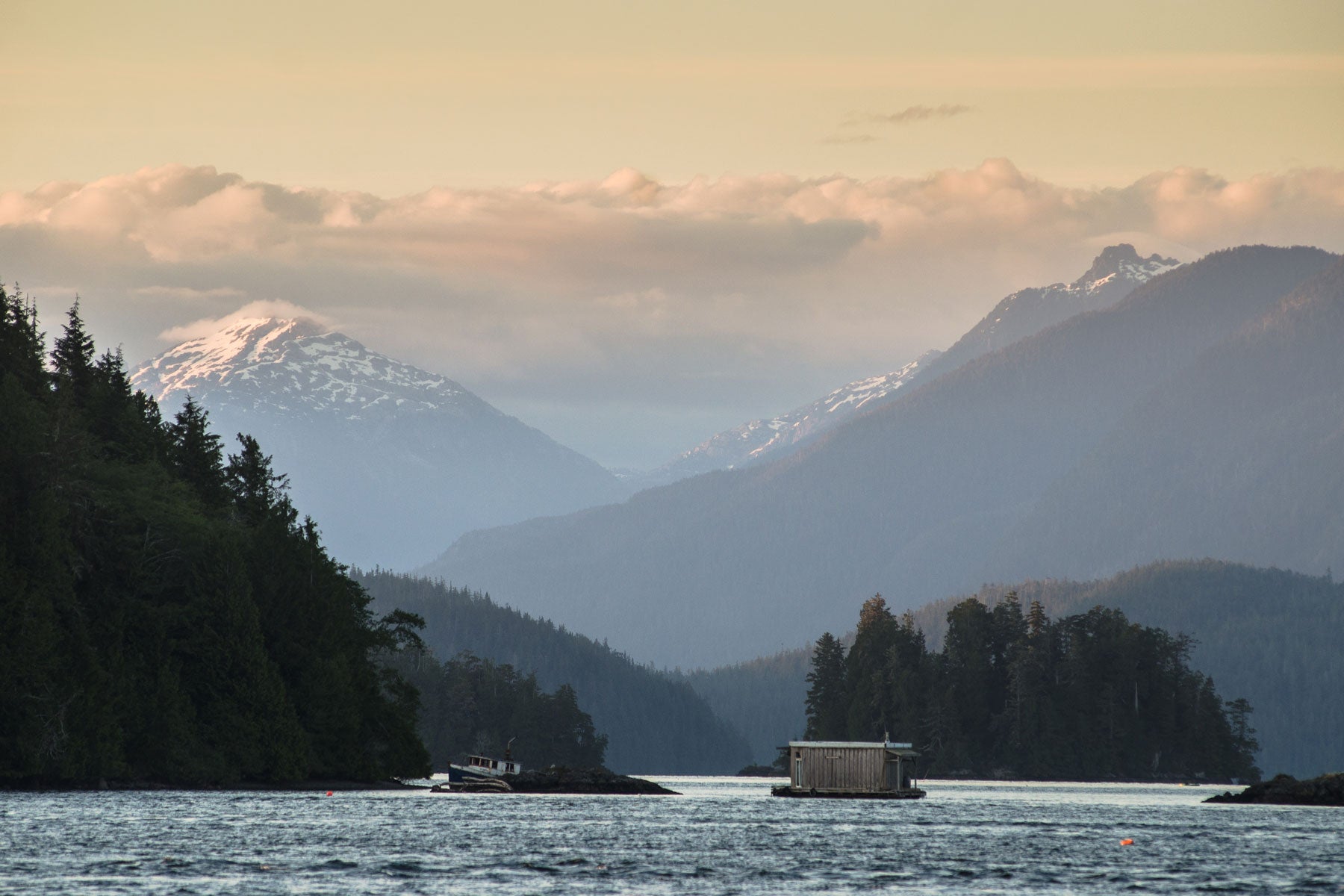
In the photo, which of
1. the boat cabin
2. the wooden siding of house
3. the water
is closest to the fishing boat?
the boat cabin

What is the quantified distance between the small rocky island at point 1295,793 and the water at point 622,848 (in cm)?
2300

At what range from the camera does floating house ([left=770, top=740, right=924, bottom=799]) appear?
600 feet

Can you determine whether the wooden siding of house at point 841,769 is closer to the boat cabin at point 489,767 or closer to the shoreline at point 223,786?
the boat cabin at point 489,767

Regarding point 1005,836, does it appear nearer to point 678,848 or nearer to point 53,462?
point 678,848

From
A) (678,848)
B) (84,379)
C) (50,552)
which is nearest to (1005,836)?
(678,848)

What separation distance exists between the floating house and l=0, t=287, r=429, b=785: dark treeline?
39.4 m

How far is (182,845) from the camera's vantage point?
8931 centimetres

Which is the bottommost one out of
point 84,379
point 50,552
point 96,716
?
point 96,716

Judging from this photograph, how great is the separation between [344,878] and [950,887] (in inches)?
1024

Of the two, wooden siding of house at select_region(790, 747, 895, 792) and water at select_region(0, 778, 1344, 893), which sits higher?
wooden siding of house at select_region(790, 747, 895, 792)

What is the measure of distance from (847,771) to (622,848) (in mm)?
90125

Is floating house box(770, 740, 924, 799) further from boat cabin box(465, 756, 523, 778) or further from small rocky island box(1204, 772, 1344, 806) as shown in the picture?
small rocky island box(1204, 772, 1344, 806)

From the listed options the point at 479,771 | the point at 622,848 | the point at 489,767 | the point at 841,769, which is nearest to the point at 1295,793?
the point at 841,769

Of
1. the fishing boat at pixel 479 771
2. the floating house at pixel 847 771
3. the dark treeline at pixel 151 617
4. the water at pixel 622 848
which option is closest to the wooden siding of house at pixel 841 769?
the floating house at pixel 847 771
